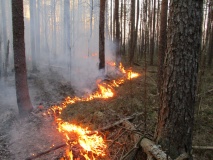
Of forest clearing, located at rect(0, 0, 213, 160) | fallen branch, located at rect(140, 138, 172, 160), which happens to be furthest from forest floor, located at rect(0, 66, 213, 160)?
fallen branch, located at rect(140, 138, 172, 160)

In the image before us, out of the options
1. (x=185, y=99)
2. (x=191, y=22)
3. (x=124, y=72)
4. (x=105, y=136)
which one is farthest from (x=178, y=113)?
(x=124, y=72)

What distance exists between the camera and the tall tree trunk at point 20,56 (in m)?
7.52

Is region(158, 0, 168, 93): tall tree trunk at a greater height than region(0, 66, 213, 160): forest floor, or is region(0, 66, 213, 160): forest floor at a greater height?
region(158, 0, 168, 93): tall tree trunk

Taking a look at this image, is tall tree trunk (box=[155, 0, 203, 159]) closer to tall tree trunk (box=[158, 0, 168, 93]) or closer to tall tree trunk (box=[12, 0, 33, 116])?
tall tree trunk (box=[158, 0, 168, 93])

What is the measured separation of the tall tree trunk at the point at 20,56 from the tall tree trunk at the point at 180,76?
261 inches

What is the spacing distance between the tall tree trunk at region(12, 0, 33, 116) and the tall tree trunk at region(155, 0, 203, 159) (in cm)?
664

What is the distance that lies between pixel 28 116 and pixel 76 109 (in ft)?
7.31

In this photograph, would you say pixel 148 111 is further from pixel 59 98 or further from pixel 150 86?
pixel 59 98

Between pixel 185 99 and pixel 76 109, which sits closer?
pixel 185 99

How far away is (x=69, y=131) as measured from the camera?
6.18 m

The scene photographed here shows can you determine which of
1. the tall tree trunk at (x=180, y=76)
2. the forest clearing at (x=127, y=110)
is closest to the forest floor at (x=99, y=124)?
the forest clearing at (x=127, y=110)

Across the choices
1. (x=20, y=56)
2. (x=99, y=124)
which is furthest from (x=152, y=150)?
(x=20, y=56)

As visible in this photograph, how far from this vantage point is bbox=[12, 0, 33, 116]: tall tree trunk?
7.52 m

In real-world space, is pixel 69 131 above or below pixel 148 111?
below
